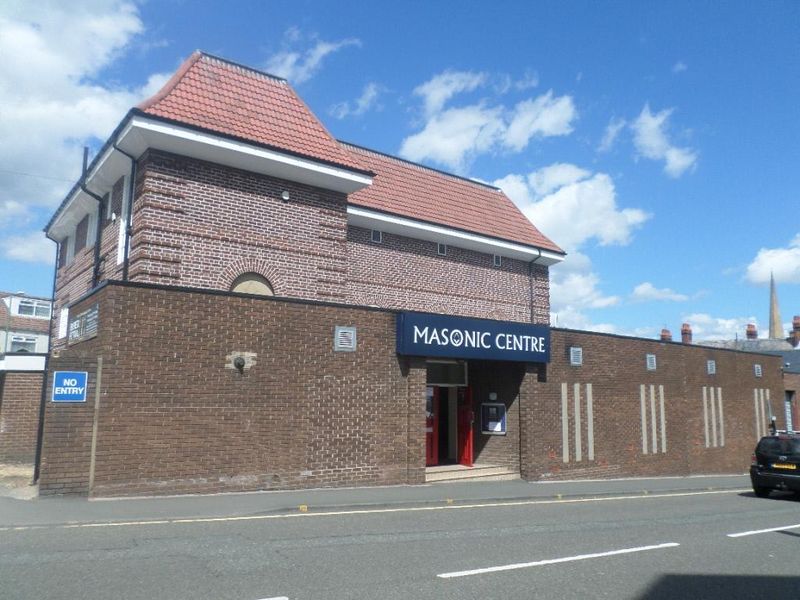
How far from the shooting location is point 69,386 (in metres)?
10.6

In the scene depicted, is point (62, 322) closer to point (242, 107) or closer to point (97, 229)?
point (97, 229)

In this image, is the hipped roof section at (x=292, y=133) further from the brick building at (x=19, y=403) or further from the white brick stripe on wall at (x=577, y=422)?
the white brick stripe on wall at (x=577, y=422)

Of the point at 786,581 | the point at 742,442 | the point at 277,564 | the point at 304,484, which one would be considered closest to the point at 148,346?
the point at 304,484

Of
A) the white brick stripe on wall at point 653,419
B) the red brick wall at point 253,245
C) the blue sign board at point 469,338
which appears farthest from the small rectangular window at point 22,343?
the white brick stripe on wall at point 653,419

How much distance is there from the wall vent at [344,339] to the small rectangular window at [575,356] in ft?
24.4

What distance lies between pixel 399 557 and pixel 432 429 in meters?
9.62

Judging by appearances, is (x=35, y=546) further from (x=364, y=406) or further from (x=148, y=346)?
(x=364, y=406)

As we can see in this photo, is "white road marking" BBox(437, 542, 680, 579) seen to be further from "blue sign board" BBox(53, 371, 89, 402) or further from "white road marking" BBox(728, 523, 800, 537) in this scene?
"blue sign board" BBox(53, 371, 89, 402)

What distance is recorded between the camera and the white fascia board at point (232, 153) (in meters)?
13.5

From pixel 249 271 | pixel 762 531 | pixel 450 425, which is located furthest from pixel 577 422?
pixel 249 271

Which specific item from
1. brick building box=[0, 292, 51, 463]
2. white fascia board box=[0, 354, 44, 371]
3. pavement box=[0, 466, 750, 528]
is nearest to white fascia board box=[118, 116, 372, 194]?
pavement box=[0, 466, 750, 528]

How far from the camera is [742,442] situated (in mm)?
26062

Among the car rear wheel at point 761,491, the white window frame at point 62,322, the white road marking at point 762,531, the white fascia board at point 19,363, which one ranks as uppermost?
the white window frame at point 62,322

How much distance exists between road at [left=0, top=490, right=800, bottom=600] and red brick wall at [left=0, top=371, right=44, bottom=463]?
12005 millimetres
